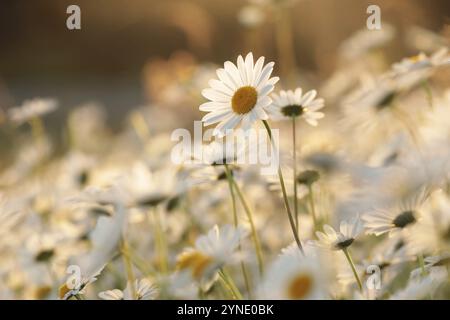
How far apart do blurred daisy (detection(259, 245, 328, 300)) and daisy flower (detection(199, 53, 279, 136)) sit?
13 cm

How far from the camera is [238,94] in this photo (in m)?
0.68

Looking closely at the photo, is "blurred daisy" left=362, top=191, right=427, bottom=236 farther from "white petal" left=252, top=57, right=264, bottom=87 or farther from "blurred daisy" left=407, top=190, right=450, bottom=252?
"white petal" left=252, top=57, right=264, bottom=87

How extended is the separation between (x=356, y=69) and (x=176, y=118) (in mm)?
750

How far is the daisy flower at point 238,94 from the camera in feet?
2.15

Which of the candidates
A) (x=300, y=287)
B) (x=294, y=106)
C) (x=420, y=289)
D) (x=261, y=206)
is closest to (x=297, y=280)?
(x=300, y=287)

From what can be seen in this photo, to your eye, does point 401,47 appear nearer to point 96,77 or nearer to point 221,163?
point 221,163

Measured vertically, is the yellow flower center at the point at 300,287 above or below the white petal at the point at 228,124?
below

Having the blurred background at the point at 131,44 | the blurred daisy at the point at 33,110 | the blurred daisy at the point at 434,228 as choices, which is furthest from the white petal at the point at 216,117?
the blurred background at the point at 131,44

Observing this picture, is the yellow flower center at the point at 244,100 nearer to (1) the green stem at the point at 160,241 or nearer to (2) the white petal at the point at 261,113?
(2) the white petal at the point at 261,113

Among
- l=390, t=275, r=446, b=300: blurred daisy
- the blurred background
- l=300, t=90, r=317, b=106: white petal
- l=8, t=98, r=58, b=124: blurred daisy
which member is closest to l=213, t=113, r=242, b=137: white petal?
l=300, t=90, r=317, b=106: white petal

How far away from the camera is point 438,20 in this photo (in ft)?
4.38

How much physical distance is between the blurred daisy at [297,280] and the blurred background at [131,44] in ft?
3.17

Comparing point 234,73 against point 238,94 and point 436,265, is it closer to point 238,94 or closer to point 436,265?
point 238,94
